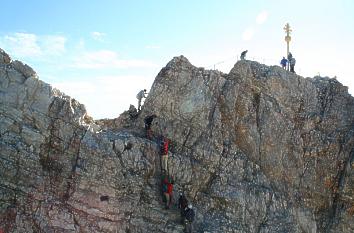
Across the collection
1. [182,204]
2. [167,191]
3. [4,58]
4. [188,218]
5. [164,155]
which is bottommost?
[188,218]

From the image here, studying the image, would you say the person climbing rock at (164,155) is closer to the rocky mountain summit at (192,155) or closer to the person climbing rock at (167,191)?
the rocky mountain summit at (192,155)

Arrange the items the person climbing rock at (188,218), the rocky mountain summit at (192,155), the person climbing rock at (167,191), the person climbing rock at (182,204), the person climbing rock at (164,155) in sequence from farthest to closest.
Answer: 1. the person climbing rock at (164,155)
2. the person climbing rock at (167,191)
3. the person climbing rock at (182,204)
4. the person climbing rock at (188,218)
5. the rocky mountain summit at (192,155)

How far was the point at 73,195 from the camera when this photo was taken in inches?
1226

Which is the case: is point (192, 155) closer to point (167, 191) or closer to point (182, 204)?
point (167, 191)

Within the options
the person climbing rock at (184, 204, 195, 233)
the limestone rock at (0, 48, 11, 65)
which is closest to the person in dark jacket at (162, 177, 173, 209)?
the person climbing rock at (184, 204, 195, 233)

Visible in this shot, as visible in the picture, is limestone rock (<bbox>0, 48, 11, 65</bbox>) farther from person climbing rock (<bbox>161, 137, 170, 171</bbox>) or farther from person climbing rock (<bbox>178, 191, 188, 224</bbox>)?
person climbing rock (<bbox>178, 191, 188, 224</bbox>)

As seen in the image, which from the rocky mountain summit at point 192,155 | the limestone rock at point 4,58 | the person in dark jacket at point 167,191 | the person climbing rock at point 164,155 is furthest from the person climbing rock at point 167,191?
the limestone rock at point 4,58

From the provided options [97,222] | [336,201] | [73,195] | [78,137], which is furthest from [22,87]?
[336,201]

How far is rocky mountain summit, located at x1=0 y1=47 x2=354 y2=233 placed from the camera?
31031 mm

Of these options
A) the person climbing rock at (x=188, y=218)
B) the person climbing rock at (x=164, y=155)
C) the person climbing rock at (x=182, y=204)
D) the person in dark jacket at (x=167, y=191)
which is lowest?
the person climbing rock at (x=188, y=218)

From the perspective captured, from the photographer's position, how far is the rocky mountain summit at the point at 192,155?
3103 cm

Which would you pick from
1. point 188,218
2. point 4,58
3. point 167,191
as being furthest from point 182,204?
point 4,58

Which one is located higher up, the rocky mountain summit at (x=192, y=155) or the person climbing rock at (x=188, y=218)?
the rocky mountain summit at (x=192, y=155)

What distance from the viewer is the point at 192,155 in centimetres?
3566
